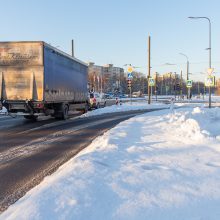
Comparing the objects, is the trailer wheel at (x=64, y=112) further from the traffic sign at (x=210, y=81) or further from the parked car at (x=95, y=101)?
the parked car at (x=95, y=101)

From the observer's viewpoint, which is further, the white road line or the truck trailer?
the truck trailer

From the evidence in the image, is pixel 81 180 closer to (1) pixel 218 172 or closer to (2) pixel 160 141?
(1) pixel 218 172

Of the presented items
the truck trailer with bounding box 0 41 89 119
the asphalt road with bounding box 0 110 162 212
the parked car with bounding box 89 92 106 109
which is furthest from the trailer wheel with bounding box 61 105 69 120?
the parked car with bounding box 89 92 106 109

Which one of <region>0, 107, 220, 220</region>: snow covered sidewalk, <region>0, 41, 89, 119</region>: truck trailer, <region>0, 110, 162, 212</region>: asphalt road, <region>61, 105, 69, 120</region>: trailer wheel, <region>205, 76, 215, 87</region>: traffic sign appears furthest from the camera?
<region>205, 76, 215, 87</region>: traffic sign

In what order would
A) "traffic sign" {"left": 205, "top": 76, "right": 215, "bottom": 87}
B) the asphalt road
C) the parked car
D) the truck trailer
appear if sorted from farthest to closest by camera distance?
the parked car → "traffic sign" {"left": 205, "top": 76, "right": 215, "bottom": 87} → the truck trailer → the asphalt road

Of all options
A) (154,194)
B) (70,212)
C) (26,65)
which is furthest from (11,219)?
(26,65)

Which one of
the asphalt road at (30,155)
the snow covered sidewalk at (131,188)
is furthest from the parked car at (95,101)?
the snow covered sidewalk at (131,188)

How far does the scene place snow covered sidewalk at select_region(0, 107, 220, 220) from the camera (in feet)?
16.8

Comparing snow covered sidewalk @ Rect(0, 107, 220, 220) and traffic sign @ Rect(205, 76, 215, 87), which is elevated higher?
traffic sign @ Rect(205, 76, 215, 87)

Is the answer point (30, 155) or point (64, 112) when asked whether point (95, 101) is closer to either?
point (64, 112)

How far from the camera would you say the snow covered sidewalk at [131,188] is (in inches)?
202

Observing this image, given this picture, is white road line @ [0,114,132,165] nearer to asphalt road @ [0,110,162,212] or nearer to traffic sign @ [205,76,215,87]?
asphalt road @ [0,110,162,212]

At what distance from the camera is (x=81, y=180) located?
6.76 meters

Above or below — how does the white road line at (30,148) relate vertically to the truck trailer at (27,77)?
below
